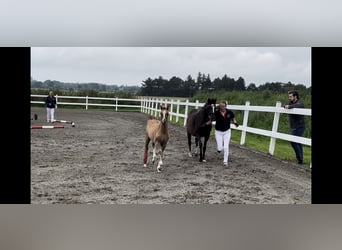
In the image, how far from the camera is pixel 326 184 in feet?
12.5

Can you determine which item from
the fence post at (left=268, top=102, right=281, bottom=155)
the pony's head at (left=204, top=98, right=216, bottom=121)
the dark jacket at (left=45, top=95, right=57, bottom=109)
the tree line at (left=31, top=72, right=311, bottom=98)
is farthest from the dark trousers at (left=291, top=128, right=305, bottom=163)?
the dark jacket at (left=45, top=95, right=57, bottom=109)

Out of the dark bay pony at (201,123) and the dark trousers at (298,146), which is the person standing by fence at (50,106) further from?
the dark trousers at (298,146)

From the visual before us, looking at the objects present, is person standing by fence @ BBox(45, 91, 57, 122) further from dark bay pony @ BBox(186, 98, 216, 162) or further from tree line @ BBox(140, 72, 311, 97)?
dark bay pony @ BBox(186, 98, 216, 162)

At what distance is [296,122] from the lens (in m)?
3.90

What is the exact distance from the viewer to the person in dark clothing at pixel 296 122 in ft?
12.7

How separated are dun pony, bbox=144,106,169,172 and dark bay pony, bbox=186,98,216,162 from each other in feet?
0.75

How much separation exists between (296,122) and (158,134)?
3.78ft

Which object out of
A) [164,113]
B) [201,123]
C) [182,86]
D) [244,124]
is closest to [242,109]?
[244,124]

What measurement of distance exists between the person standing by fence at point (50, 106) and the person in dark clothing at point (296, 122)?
1.96 m

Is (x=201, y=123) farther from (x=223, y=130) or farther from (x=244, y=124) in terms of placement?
(x=244, y=124)

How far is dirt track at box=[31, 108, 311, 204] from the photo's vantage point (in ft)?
12.4

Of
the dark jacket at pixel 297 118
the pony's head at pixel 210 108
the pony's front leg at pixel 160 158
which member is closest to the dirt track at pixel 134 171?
the pony's front leg at pixel 160 158
